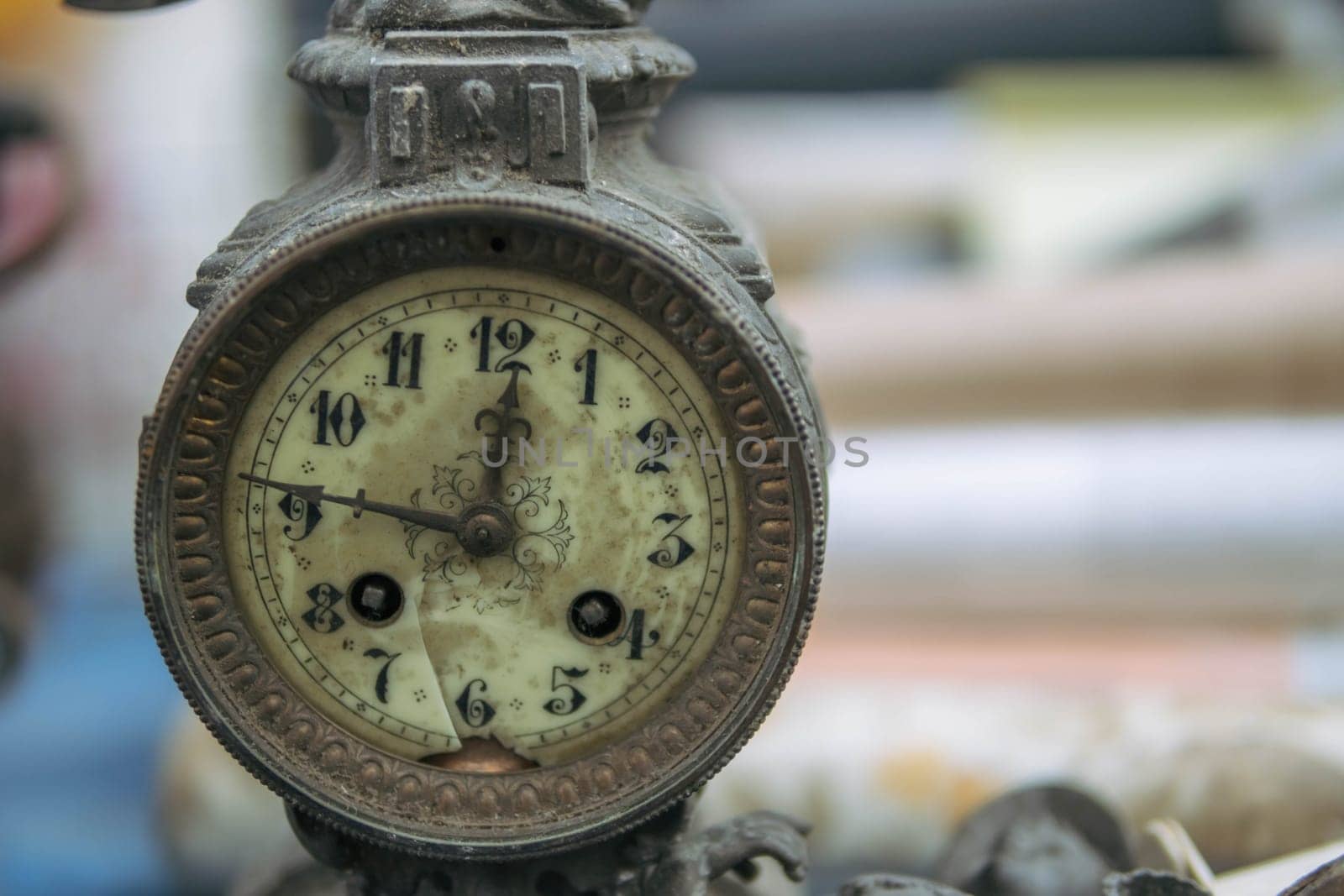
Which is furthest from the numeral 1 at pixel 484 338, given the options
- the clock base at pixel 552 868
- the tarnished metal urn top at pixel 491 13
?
the clock base at pixel 552 868

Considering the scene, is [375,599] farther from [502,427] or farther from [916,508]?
[916,508]

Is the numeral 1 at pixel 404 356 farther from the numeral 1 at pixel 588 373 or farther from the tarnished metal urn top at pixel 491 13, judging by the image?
the tarnished metal urn top at pixel 491 13

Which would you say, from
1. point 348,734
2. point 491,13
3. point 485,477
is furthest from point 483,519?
point 491,13

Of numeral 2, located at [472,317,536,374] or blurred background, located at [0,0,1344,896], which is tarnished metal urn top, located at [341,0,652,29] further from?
blurred background, located at [0,0,1344,896]

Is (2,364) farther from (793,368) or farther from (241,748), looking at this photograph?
(793,368)

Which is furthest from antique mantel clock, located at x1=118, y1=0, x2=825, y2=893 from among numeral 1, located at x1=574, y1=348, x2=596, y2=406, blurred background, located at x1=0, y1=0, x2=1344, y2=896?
blurred background, located at x1=0, y1=0, x2=1344, y2=896

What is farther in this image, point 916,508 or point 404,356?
point 916,508
